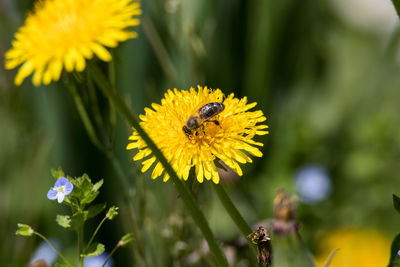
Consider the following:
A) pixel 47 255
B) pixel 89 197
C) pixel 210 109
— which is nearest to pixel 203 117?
pixel 210 109

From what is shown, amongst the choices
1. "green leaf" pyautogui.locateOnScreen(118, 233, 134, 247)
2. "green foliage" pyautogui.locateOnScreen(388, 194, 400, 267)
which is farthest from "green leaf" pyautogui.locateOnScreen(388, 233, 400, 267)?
"green leaf" pyautogui.locateOnScreen(118, 233, 134, 247)

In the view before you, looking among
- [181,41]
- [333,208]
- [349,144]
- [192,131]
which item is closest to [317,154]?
[349,144]

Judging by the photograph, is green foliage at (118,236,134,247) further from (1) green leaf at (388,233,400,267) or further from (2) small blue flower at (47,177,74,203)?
(1) green leaf at (388,233,400,267)

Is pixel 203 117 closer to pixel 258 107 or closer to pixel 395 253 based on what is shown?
pixel 395 253

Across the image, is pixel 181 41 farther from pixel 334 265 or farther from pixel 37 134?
pixel 334 265

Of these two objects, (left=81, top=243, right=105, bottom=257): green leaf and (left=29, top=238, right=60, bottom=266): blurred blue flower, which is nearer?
(left=81, top=243, right=105, bottom=257): green leaf

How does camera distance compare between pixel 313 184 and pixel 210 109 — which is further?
→ pixel 313 184

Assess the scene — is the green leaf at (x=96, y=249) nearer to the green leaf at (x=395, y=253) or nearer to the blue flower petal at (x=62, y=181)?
the blue flower petal at (x=62, y=181)
